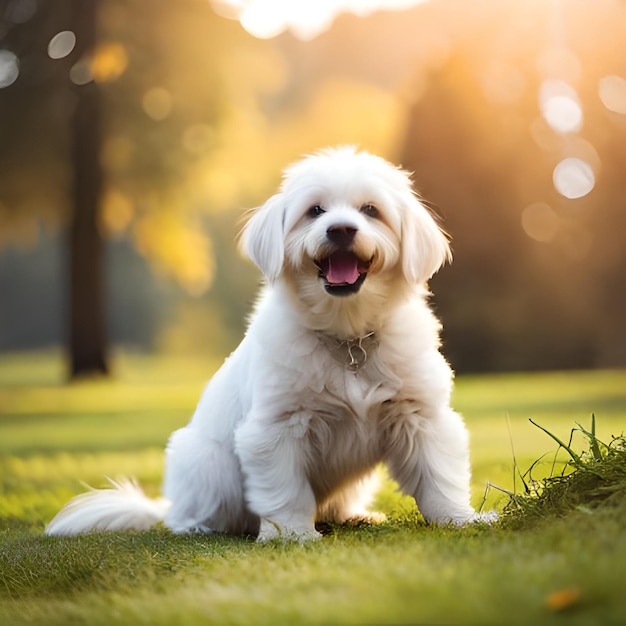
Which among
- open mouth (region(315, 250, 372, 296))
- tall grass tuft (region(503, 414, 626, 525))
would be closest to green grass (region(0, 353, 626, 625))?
tall grass tuft (region(503, 414, 626, 525))

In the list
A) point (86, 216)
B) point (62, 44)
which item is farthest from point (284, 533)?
point (62, 44)

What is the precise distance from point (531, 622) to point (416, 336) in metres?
2.19

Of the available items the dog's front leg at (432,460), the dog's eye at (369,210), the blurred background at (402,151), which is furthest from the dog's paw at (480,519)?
the blurred background at (402,151)

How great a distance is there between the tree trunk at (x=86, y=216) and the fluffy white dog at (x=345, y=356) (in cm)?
1332

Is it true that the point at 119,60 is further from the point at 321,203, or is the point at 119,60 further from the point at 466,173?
the point at 321,203

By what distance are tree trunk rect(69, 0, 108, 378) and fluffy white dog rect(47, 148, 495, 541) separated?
13.3 meters

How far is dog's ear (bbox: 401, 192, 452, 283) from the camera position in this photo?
4.03 m

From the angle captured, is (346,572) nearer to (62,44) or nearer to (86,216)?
(86,216)

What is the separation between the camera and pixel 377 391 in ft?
12.9

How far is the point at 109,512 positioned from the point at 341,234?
2142mm

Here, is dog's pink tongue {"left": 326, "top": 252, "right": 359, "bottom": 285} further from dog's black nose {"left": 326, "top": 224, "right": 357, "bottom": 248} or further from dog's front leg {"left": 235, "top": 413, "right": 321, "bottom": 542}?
dog's front leg {"left": 235, "top": 413, "right": 321, "bottom": 542}

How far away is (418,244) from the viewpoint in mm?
4059

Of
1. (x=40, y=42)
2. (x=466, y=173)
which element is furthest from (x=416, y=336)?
(x=40, y=42)

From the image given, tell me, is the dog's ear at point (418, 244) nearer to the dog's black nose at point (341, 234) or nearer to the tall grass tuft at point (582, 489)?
the dog's black nose at point (341, 234)
